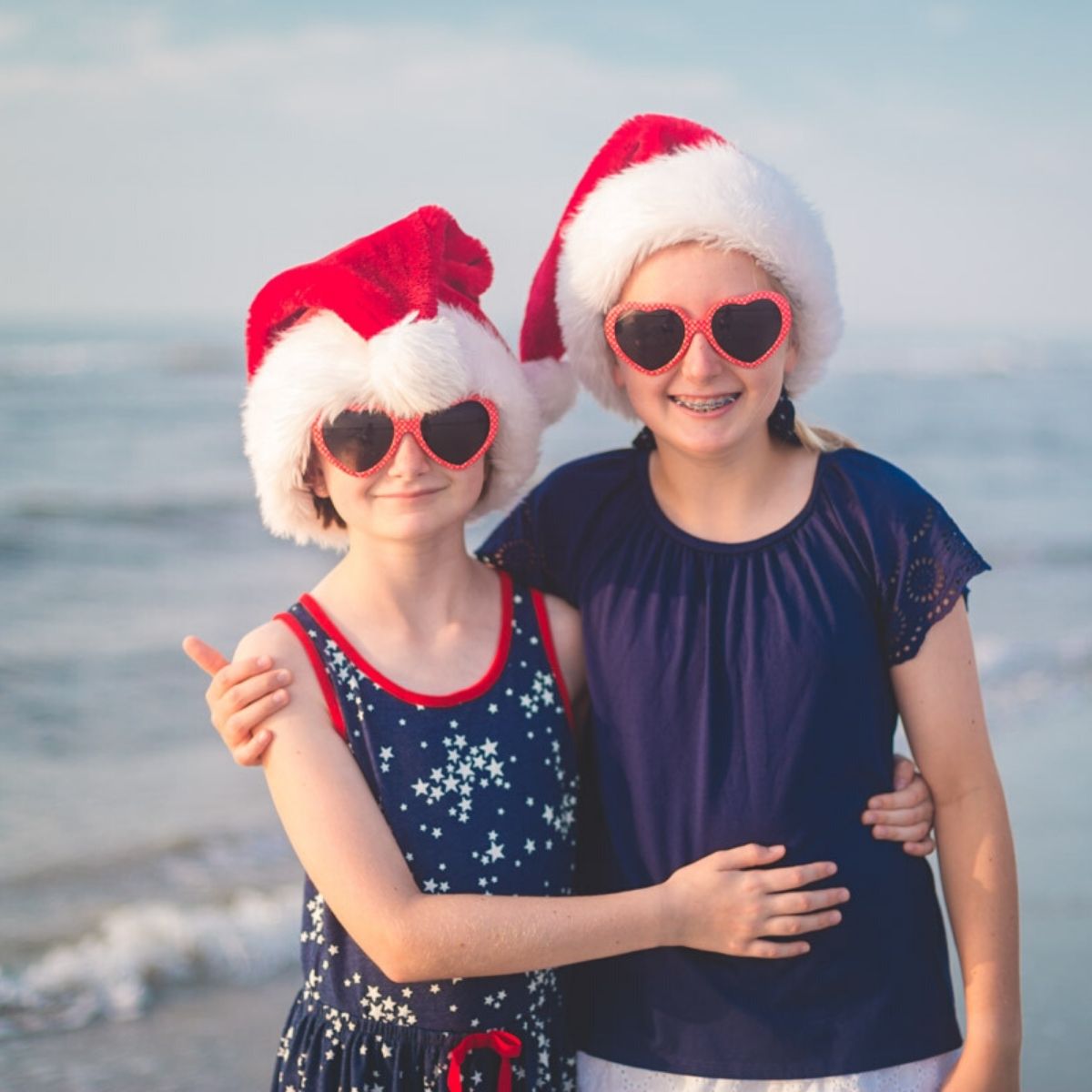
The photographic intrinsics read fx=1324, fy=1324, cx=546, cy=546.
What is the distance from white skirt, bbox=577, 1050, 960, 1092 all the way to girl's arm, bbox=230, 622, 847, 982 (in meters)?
0.23

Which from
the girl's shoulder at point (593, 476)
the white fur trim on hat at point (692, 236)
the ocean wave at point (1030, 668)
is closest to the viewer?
the white fur trim on hat at point (692, 236)

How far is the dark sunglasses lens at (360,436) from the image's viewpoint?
233 centimetres

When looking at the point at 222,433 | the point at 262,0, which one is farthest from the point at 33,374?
the point at 262,0

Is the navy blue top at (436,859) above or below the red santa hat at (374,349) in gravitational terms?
below

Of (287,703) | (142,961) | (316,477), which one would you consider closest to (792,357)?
(316,477)

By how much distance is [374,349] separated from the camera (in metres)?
2.30

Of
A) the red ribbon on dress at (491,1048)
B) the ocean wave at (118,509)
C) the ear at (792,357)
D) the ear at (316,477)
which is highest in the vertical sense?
the ocean wave at (118,509)

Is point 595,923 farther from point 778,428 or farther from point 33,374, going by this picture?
point 33,374

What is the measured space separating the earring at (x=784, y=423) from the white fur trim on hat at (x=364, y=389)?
1.49ft

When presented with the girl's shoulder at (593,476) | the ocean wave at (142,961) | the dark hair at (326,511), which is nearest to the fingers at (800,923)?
the girl's shoulder at (593,476)

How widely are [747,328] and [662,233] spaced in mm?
233

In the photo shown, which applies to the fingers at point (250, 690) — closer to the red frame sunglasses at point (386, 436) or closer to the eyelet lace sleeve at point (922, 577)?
the red frame sunglasses at point (386, 436)

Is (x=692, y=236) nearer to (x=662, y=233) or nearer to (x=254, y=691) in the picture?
(x=662, y=233)

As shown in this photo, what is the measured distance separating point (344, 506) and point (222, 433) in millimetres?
9781
